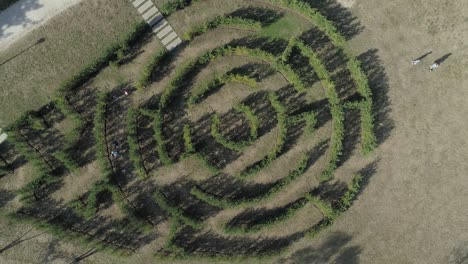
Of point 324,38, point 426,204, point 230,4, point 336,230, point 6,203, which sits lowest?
point 426,204

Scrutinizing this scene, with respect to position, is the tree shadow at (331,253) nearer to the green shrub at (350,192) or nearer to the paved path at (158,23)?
the green shrub at (350,192)

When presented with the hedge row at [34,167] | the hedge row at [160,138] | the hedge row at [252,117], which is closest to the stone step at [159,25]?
the hedge row at [160,138]

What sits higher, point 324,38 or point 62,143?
point 62,143

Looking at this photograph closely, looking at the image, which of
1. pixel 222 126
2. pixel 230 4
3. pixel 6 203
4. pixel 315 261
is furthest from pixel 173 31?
pixel 315 261

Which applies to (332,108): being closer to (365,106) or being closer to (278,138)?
(365,106)

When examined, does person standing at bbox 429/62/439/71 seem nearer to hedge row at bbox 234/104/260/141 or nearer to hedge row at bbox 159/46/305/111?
hedge row at bbox 159/46/305/111

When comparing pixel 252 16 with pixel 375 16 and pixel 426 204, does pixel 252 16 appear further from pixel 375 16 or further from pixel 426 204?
pixel 426 204
